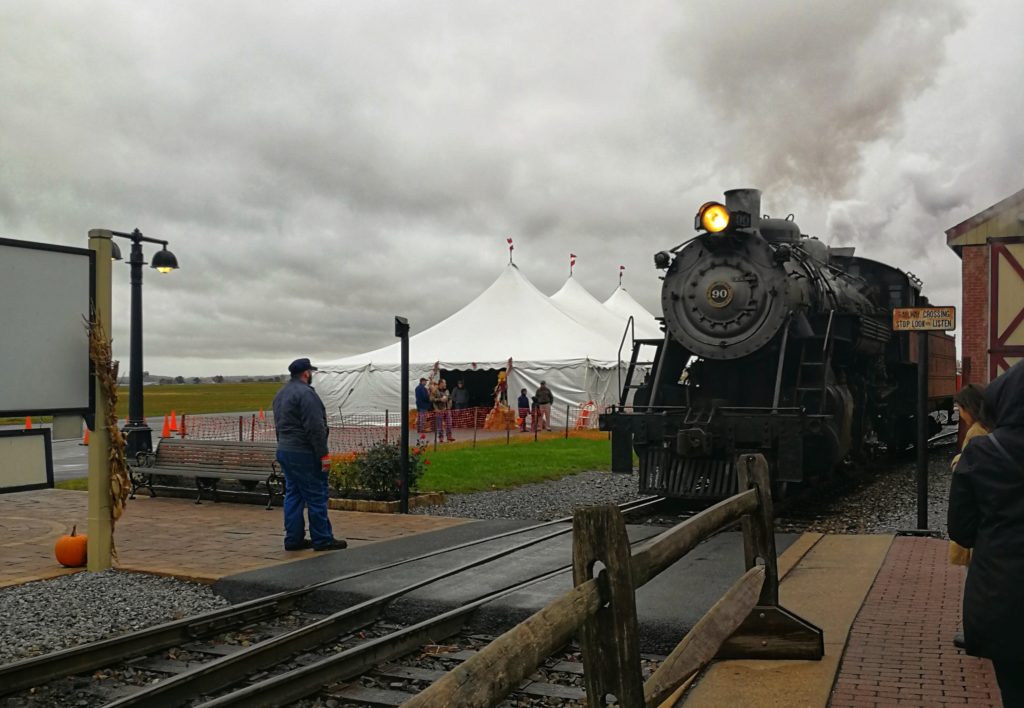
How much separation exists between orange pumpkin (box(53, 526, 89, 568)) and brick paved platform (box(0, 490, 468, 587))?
109 mm

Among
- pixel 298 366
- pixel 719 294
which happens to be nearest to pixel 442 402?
pixel 719 294

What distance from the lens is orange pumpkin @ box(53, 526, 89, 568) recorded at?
7430 millimetres

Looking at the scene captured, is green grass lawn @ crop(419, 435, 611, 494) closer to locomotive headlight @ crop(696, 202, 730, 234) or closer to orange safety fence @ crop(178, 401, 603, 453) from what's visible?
orange safety fence @ crop(178, 401, 603, 453)

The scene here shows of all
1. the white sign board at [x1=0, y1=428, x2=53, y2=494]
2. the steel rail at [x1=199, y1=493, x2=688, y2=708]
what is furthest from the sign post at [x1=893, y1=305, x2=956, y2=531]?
the white sign board at [x1=0, y1=428, x2=53, y2=494]

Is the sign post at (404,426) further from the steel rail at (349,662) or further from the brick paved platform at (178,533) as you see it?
the steel rail at (349,662)

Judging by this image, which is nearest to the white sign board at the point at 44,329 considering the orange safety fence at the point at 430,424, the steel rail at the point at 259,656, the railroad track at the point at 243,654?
the railroad track at the point at 243,654

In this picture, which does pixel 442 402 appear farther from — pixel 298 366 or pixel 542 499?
pixel 298 366

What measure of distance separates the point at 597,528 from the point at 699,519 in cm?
131

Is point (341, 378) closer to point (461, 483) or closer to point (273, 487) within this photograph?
point (461, 483)

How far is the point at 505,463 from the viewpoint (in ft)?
51.5

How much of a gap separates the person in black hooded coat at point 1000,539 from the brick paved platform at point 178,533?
5.42 m

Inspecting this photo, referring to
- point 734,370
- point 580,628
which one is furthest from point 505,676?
point 734,370

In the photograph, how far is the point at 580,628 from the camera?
9.21 feet

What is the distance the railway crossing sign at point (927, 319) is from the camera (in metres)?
8.58
